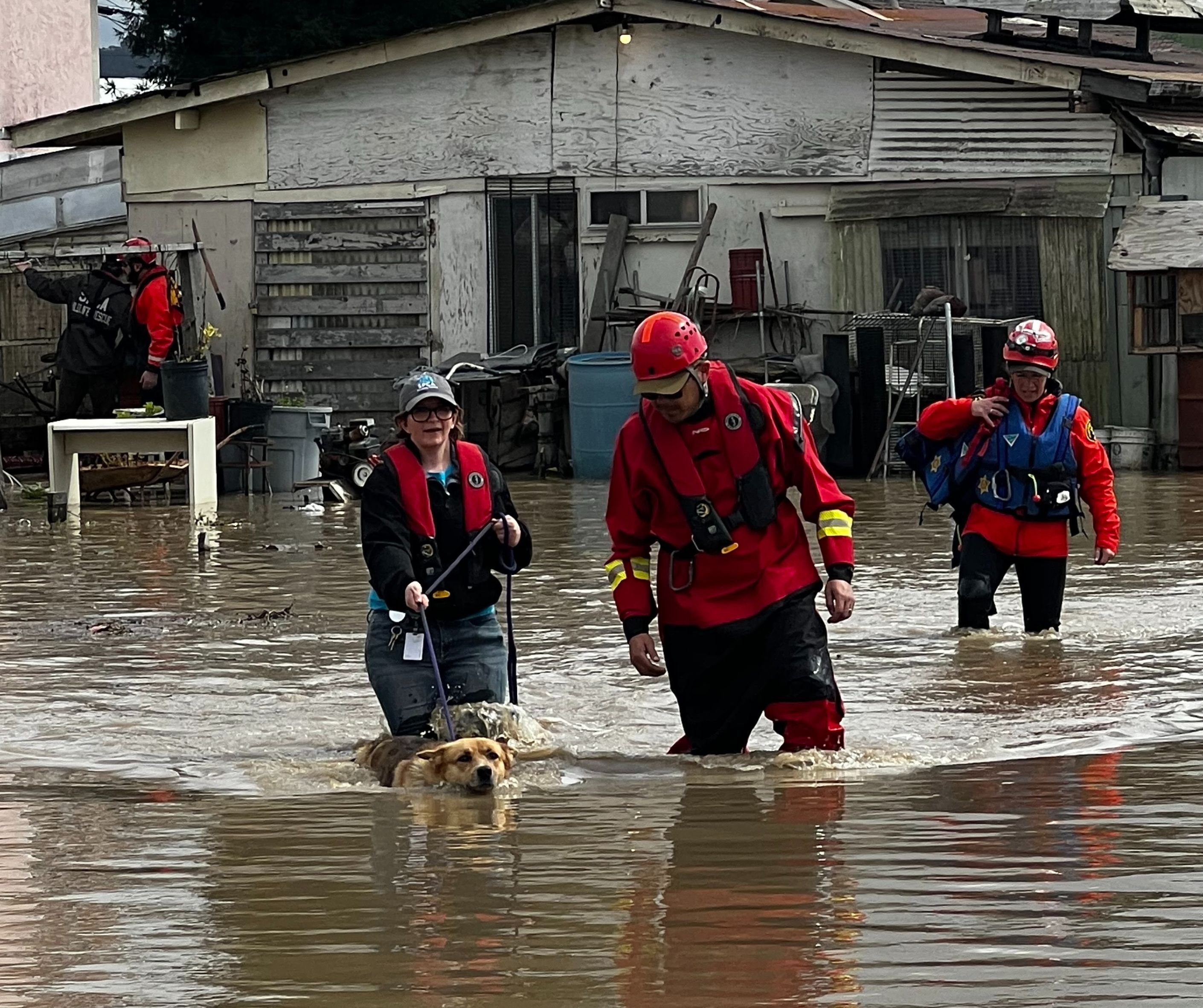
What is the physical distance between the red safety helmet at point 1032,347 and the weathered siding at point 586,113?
38.8 feet

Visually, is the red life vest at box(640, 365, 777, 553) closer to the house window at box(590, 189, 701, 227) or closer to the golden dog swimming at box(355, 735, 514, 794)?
the golden dog swimming at box(355, 735, 514, 794)

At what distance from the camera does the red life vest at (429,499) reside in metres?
7.16

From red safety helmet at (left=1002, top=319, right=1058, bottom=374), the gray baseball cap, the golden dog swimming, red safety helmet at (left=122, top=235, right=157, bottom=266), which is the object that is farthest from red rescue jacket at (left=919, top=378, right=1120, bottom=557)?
red safety helmet at (left=122, top=235, right=157, bottom=266)

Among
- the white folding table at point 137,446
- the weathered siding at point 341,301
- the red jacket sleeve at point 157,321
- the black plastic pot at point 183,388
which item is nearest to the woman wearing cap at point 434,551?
the white folding table at point 137,446

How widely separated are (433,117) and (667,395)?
50.5 ft

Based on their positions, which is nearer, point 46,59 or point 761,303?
point 761,303

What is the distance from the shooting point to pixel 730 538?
670cm

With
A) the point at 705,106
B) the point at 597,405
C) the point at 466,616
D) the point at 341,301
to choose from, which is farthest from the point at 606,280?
the point at 466,616

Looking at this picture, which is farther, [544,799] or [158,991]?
[544,799]

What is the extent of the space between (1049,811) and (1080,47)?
60.2 feet

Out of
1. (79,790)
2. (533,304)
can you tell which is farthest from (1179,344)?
(79,790)

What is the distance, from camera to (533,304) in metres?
21.6

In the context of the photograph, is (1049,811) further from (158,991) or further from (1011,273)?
(1011,273)

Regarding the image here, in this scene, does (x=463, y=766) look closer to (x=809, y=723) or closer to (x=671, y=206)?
(x=809, y=723)
